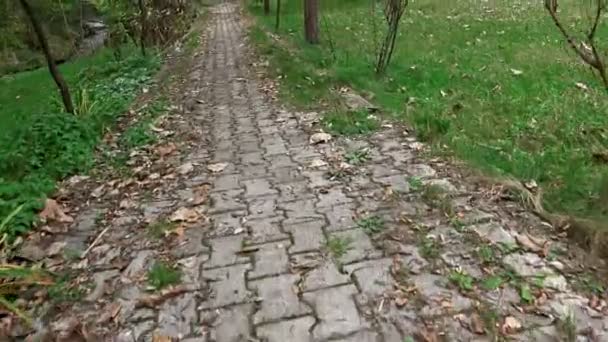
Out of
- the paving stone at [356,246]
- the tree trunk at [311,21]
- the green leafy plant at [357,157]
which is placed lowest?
the paving stone at [356,246]

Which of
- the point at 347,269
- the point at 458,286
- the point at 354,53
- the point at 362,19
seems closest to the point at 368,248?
the point at 347,269

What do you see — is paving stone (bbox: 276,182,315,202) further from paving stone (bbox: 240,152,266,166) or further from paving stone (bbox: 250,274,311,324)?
paving stone (bbox: 250,274,311,324)

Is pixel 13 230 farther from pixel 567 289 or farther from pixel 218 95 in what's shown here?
pixel 218 95

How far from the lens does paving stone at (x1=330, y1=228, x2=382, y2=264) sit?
2482mm

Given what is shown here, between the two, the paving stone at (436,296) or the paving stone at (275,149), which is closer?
the paving stone at (436,296)

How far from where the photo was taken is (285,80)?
21.8 ft

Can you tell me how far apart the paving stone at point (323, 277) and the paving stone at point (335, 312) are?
4 cm

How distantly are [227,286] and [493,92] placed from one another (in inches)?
164

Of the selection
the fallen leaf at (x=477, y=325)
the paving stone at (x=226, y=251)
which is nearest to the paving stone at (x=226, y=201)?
the paving stone at (x=226, y=251)

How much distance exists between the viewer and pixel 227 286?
7.69ft

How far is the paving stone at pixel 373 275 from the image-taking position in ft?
7.34

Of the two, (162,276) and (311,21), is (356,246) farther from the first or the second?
(311,21)

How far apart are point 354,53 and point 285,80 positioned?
1999 millimetres

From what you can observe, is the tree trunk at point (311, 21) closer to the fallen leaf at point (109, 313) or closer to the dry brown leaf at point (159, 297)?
the dry brown leaf at point (159, 297)
